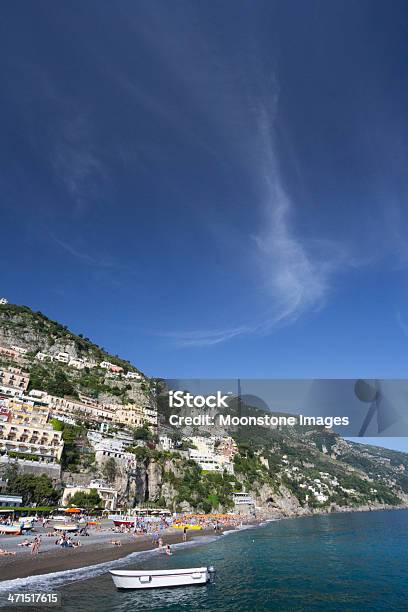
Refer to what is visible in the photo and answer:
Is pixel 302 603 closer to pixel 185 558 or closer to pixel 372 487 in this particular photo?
pixel 185 558

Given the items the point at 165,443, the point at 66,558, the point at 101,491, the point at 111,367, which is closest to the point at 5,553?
the point at 66,558

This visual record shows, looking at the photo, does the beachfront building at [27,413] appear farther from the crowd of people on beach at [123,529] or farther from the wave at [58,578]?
the wave at [58,578]

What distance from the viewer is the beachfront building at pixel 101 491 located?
180 feet

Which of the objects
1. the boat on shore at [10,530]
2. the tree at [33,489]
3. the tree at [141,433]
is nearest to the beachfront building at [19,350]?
the tree at [141,433]

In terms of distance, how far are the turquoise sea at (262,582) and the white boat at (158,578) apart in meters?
0.43

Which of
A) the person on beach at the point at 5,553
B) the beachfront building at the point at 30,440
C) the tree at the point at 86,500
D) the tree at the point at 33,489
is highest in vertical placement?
the beachfront building at the point at 30,440

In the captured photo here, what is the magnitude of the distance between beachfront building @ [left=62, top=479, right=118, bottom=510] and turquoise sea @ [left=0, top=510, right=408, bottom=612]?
20.1 m

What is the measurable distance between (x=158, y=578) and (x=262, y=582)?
764 centimetres

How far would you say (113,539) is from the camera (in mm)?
40469

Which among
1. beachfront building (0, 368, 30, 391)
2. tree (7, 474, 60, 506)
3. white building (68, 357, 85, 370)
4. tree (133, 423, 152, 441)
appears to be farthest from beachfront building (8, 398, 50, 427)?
white building (68, 357, 85, 370)

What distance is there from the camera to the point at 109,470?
62.6 metres

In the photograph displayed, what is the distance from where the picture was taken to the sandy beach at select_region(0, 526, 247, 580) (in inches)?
1002

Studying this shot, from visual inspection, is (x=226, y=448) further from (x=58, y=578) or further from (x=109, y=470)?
(x=58, y=578)

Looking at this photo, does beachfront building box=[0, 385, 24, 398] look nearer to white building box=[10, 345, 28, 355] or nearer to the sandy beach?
white building box=[10, 345, 28, 355]
